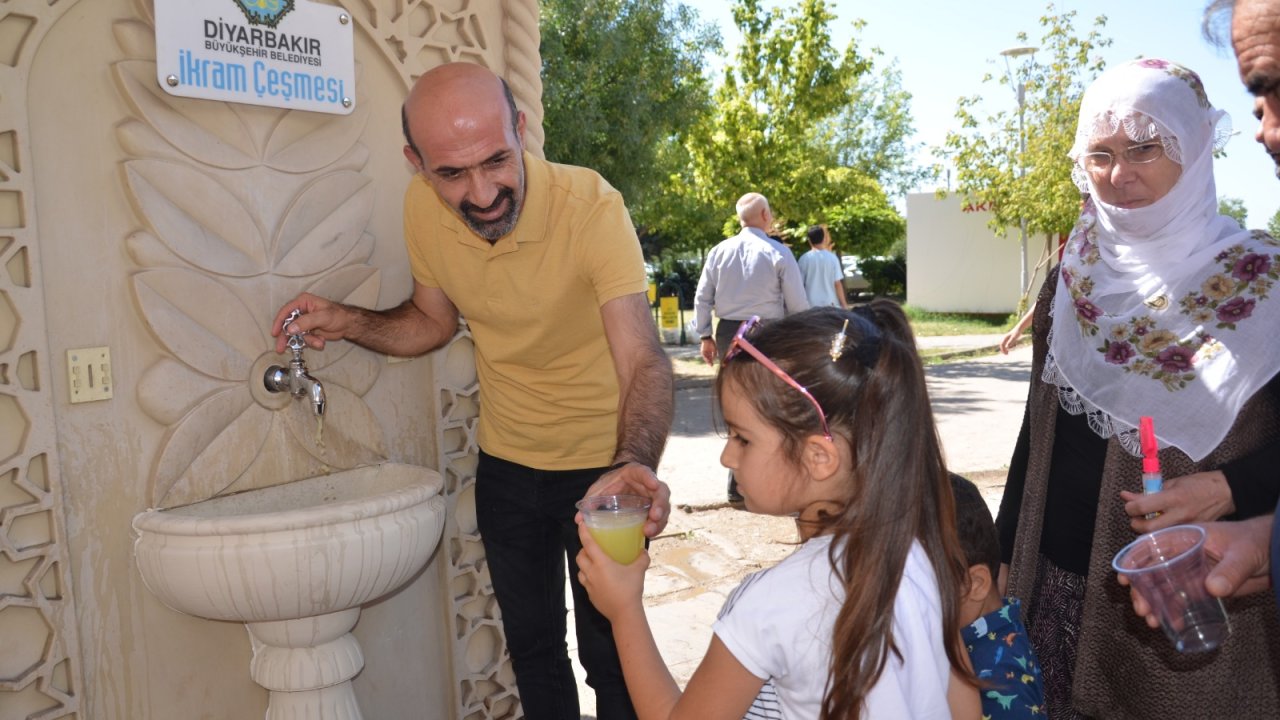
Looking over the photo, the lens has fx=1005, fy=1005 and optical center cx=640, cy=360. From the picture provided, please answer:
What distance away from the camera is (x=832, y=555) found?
1.49 m

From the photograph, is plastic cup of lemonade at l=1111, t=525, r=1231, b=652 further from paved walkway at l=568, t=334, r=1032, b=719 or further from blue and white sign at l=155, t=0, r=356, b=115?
blue and white sign at l=155, t=0, r=356, b=115

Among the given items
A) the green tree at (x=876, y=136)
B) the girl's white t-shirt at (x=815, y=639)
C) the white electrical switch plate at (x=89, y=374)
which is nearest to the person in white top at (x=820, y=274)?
the white electrical switch plate at (x=89, y=374)

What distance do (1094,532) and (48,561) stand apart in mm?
2293

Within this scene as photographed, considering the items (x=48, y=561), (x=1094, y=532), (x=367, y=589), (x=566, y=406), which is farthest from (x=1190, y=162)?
(x=48, y=561)

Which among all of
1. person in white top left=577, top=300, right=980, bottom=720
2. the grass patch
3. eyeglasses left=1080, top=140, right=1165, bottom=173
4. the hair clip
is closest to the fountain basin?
person in white top left=577, top=300, right=980, bottom=720

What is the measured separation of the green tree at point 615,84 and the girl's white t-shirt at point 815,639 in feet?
26.7

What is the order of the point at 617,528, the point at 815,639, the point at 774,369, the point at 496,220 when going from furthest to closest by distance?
the point at 496,220, the point at 617,528, the point at 774,369, the point at 815,639

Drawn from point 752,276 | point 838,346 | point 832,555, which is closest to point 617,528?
point 832,555

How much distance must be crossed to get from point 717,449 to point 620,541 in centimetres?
560

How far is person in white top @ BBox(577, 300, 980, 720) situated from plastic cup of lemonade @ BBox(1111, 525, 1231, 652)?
0.27 meters

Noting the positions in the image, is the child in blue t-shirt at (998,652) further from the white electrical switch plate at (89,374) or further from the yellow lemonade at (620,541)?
the white electrical switch plate at (89,374)

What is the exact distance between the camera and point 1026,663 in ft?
6.24

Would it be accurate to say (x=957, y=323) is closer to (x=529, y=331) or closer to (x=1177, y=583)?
(x=529, y=331)

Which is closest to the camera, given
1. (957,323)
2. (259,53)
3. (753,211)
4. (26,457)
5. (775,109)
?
(26,457)
